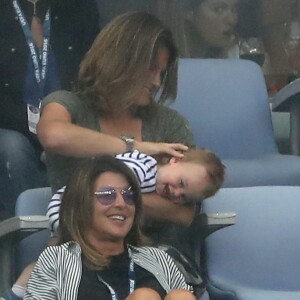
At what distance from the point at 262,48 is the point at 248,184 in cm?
130

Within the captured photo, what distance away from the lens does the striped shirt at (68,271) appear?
272 centimetres

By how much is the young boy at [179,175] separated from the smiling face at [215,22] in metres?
1.91

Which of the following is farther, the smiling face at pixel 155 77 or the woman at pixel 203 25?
the woman at pixel 203 25

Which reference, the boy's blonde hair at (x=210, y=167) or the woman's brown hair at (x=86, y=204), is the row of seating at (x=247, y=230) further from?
the boy's blonde hair at (x=210, y=167)

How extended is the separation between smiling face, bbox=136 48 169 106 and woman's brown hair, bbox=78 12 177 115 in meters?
0.01

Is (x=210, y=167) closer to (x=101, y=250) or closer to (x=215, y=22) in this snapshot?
(x=101, y=250)

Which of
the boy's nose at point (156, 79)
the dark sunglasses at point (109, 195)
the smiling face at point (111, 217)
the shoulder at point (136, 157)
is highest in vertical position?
the boy's nose at point (156, 79)

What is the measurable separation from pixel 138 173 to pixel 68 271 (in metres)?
0.39

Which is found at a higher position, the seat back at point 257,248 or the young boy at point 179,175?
the young boy at point 179,175

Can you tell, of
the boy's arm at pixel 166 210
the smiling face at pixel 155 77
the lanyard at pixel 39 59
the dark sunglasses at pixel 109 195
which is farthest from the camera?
the lanyard at pixel 39 59

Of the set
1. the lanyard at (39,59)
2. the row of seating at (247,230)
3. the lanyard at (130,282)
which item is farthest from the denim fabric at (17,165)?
the lanyard at (130,282)

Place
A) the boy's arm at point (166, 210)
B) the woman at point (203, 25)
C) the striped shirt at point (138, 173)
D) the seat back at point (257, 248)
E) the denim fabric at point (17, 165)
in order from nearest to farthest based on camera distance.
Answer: the striped shirt at point (138, 173), the boy's arm at point (166, 210), the seat back at point (257, 248), the denim fabric at point (17, 165), the woman at point (203, 25)

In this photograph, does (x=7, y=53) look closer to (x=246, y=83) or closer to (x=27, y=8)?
(x=27, y=8)

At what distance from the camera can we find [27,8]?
14.0 feet
